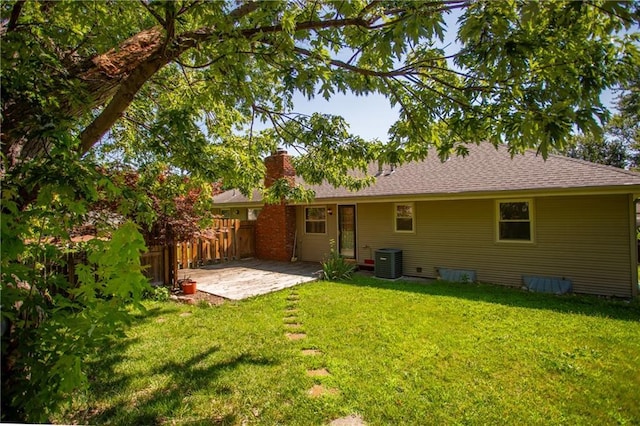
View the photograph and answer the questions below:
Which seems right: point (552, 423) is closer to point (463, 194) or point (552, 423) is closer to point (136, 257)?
point (136, 257)

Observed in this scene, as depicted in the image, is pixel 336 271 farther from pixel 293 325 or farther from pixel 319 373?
pixel 319 373

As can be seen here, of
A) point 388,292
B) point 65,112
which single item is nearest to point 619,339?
point 388,292

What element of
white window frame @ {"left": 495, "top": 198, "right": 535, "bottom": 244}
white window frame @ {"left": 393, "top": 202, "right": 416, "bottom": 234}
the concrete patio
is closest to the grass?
the concrete patio

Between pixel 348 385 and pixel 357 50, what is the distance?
3601 mm

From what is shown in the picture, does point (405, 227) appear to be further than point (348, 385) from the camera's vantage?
Yes

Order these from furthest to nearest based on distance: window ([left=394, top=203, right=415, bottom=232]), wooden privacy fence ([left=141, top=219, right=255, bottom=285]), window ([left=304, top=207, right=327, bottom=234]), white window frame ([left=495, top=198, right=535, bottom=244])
Answer: window ([left=304, top=207, right=327, bottom=234]) < wooden privacy fence ([left=141, top=219, right=255, bottom=285]) < window ([left=394, top=203, right=415, bottom=232]) < white window frame ([left=495, top=198, right=535, bottom=244])

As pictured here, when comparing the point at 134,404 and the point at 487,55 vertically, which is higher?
the point at 487,55

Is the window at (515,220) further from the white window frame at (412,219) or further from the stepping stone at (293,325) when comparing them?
the stepping stone at (293,325)

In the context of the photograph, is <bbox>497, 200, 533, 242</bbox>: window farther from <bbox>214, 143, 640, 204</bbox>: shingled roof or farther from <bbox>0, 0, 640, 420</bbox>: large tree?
<bbox>0, 0, 640, 420</bbox>: large tree

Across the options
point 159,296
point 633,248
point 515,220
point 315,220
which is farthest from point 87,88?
point 315,220

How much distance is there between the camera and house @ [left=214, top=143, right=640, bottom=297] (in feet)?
24.9

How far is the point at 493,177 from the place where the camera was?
29.9ft

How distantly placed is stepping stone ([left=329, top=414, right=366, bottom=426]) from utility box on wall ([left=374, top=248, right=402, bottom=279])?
23.5 ft

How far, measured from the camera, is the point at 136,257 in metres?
1.92
